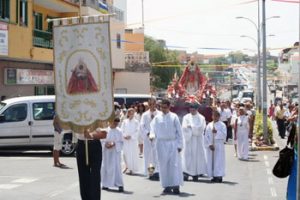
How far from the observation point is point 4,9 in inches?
1017

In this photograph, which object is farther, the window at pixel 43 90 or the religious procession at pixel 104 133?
the window at pixel 43 90

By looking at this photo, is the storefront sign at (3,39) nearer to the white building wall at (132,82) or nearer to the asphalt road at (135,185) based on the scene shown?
the asphalt road at (135,185)

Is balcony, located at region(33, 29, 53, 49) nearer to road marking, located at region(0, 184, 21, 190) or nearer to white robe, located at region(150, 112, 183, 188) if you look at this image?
road marking, located at region(0, 184, 21, 190)

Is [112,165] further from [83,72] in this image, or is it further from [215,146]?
[83,72]

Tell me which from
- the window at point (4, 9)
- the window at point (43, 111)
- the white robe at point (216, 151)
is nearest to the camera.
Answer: the white robe at point (216, 151)

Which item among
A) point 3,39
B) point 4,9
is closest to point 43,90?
point 4,9

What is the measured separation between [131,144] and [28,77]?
14958 mm

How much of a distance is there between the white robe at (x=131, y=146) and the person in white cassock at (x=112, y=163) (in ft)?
8.30

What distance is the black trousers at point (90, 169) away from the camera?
9367mm

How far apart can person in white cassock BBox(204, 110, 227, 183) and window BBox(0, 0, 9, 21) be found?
551 inches

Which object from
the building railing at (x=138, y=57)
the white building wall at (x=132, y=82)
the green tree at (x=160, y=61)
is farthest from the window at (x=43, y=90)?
the green tree at (x=160, y=61)

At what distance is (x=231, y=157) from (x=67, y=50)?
1115 centimetres

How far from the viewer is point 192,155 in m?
14.1

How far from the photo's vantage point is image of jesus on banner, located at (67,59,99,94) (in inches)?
365
